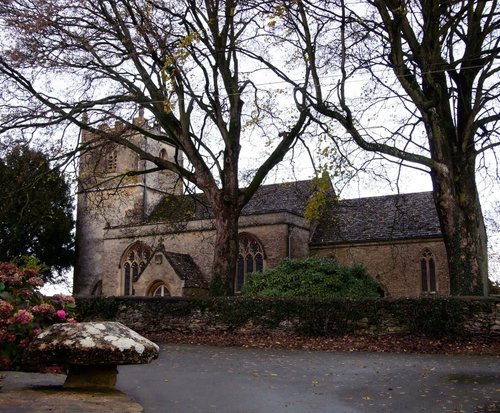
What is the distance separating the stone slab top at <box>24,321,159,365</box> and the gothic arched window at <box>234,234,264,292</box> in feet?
81.8

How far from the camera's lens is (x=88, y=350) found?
6.91m

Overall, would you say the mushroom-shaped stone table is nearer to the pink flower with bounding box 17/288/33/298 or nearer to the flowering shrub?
the flowering shrub

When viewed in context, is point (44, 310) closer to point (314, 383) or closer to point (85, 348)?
point (85, 348)

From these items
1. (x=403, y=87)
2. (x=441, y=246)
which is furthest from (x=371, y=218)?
(x=403, y=87)

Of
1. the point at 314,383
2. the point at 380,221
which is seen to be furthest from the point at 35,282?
the point at 380,221

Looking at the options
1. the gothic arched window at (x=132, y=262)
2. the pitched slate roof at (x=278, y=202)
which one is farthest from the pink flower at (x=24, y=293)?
the gothic arched window at (x=132, y=262)

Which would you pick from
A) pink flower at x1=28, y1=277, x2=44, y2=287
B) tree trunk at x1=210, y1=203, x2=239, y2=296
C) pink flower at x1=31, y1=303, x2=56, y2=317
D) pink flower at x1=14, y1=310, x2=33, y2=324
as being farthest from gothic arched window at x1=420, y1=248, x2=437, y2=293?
pink flower at x1=14, y1=310, x2=33, y2=324

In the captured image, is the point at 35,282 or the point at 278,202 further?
the point at 278,202

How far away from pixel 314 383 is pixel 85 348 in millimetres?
4394

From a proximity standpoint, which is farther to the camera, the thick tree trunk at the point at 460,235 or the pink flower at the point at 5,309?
the thick tree trunk at the point at 460,235

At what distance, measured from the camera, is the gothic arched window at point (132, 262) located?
36.7m

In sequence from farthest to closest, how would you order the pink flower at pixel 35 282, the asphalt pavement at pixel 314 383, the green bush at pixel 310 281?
the green bush at pixel 310 281
the pink flower at pixel 35 282
the asphalt pavement at pixel 314 383

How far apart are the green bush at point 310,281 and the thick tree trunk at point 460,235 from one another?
461cm

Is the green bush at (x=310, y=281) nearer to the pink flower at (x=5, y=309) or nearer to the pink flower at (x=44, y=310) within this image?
the pink flower at (x=44, y=310)
